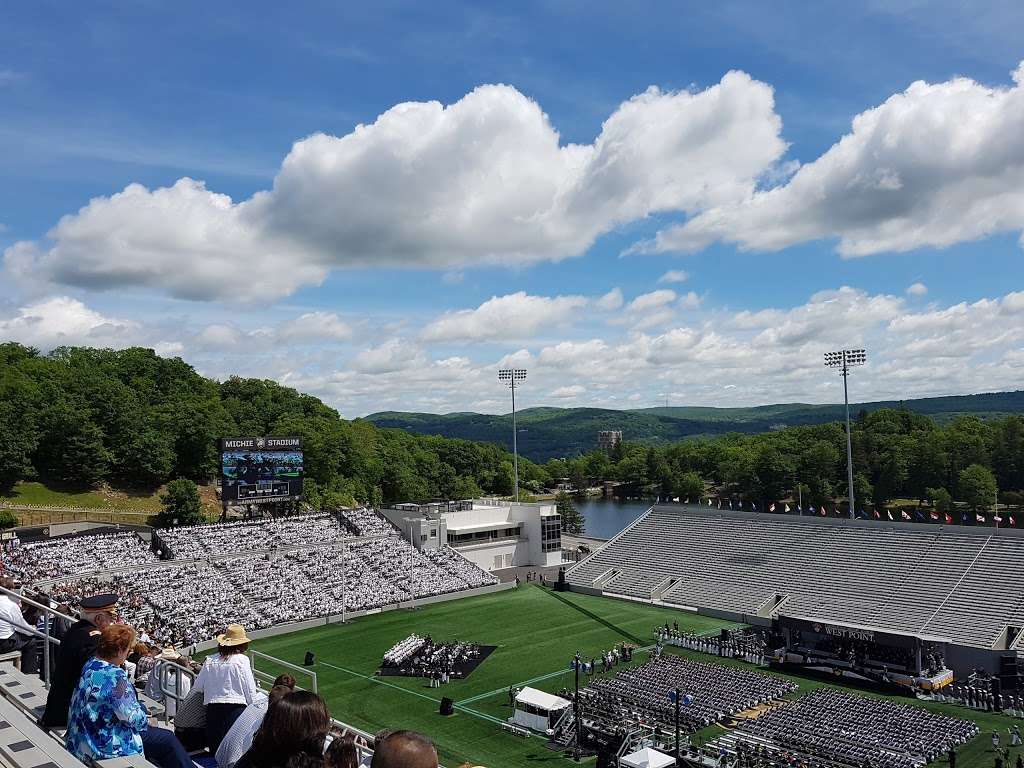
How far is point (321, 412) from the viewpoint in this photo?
364 feet

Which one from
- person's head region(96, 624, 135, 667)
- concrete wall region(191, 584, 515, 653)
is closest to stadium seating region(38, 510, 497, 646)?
concrete wall region(191, 584, 515, 653)

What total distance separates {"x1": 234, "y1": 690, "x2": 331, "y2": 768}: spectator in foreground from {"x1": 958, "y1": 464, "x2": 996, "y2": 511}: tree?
319 feet

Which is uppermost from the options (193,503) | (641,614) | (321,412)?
(321,412)

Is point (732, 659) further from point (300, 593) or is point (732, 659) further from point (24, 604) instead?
point (24, 604)

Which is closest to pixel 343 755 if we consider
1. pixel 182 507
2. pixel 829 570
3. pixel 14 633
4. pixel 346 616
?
pixel 14 633

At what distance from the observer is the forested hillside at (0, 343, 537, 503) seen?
6281 centimetres

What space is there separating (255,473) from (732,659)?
28.3 metres

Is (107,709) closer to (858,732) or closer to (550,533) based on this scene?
(858,732)

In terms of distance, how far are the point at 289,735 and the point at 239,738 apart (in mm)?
1741

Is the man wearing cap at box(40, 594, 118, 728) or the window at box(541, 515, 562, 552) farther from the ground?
the man wearing cap at box(40, 594, 118, 728)

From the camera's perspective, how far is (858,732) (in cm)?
2373

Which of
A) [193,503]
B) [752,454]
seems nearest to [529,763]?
[193,503]

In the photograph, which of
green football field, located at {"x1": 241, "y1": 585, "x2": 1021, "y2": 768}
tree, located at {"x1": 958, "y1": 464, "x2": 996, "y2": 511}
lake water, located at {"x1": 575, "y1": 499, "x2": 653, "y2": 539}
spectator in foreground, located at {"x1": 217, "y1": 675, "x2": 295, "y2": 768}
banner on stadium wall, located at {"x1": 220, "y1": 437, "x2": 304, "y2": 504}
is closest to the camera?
spectator in foreground, located at {"x1": 217, "y1": 675, "x2": 295, "y2": 768}

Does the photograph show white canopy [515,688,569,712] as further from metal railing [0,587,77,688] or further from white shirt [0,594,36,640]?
white shirt [0,594,36,640]
